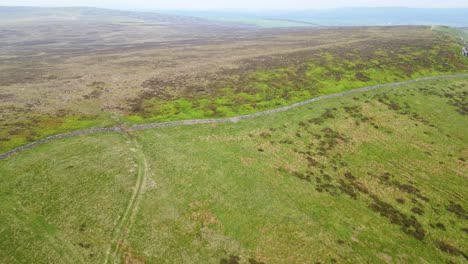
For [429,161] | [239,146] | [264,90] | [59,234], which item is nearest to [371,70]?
[264,90]

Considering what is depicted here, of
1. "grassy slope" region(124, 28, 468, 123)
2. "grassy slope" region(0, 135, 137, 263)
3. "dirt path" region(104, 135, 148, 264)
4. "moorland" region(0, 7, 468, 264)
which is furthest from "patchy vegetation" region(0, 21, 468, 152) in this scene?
"dirt path" region(104, 135, 148, 264)

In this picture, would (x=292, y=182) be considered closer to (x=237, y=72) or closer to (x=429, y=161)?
(x=429, y=161)

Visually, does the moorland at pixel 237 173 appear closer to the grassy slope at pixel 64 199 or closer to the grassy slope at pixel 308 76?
the grassy slope at pixel 64 199

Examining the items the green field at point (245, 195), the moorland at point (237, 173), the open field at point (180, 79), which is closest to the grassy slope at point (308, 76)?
the open field at point (180, 79)

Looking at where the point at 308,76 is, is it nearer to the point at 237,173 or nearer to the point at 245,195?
the point at 237,173

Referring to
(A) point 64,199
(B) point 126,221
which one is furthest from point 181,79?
(B) point 126,221

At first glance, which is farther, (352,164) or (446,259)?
(352,164)

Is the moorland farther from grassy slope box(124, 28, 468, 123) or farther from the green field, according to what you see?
grassy slope box(124, 28, 468, 123)
